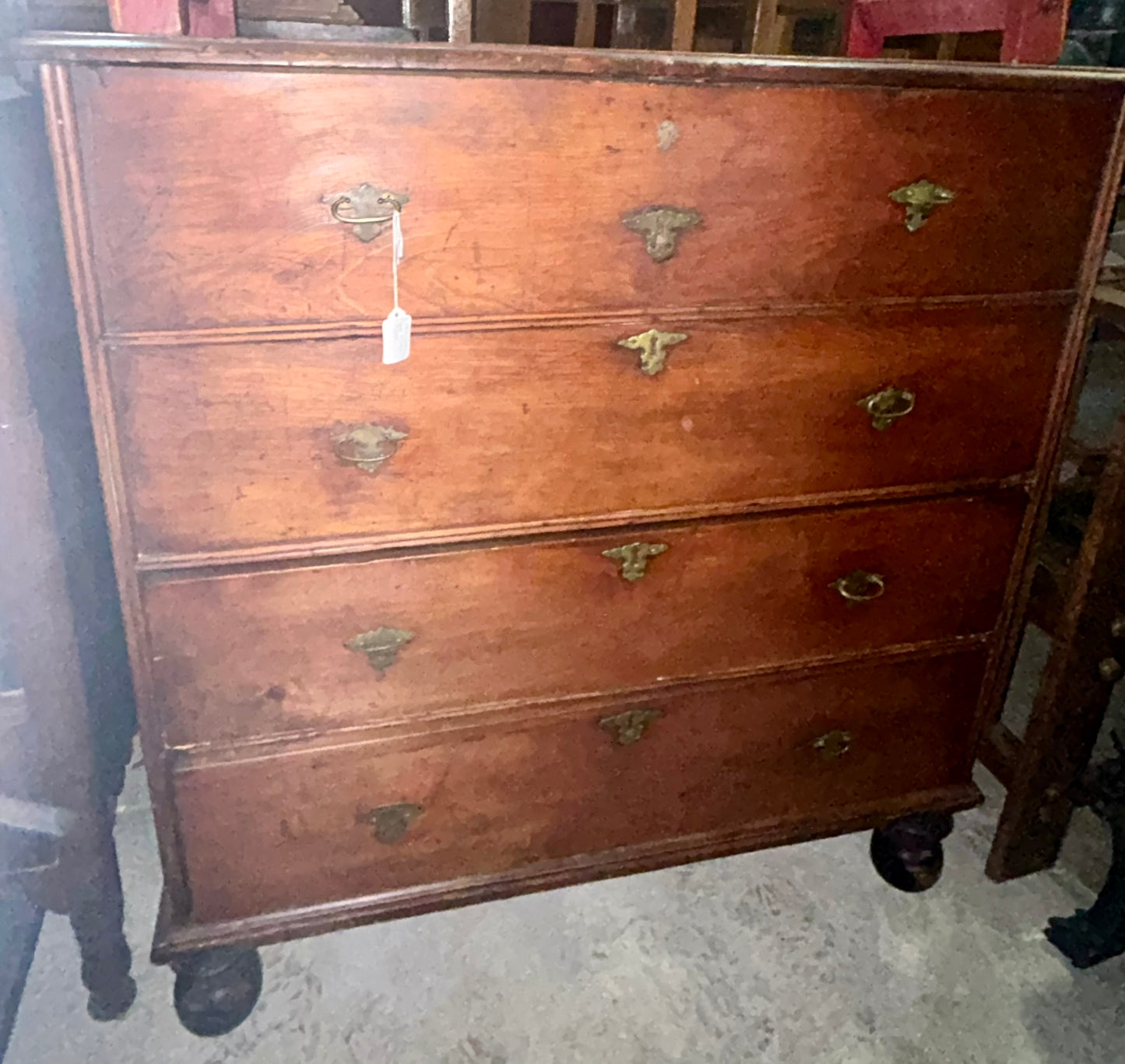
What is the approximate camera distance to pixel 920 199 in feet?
3.49

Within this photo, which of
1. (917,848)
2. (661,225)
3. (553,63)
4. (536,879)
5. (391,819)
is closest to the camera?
(553,63)

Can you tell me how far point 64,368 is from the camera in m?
1.13

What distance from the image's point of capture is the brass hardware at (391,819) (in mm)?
1233

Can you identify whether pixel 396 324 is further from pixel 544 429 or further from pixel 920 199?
pixel 920 199

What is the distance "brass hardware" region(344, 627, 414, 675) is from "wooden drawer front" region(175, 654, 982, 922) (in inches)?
5.0

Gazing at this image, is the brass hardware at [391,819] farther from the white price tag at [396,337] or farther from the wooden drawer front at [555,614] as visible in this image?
the white price tag at [396,337]

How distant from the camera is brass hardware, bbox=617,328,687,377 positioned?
1.05 m

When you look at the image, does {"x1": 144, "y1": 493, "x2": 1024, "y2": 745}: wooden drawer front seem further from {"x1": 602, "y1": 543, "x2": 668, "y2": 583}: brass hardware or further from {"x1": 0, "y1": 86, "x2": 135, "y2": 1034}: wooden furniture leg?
{"x1": 0, "y1": 86, "x2": 135, "y2": 1034}: wooden furniture leg

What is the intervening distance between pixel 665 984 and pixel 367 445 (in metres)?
0.90

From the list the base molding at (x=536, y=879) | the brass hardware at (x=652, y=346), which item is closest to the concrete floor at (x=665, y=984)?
the base molding at (x=536, y=879)

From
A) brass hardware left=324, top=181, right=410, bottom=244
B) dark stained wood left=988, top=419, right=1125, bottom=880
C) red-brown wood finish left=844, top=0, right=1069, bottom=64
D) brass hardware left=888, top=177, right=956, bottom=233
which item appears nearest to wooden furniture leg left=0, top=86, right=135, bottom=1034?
brass hardware left=324, top=181, right=410, bottom=244

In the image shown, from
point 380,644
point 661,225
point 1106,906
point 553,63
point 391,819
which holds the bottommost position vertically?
point 1106,906

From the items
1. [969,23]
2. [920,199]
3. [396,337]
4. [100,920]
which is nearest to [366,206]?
[396,337]

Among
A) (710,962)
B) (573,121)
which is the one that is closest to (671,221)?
(573,121)
